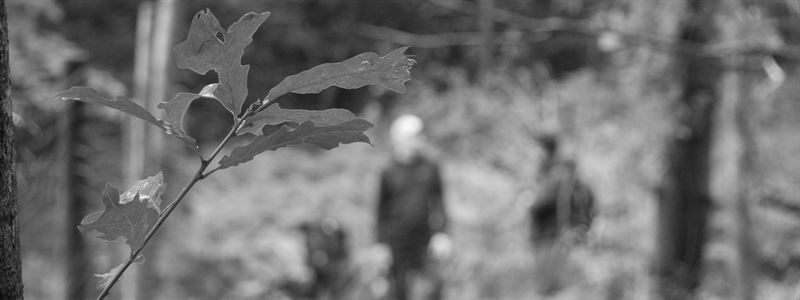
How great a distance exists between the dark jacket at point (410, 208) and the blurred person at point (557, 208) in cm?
177

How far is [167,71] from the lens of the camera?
215 inches

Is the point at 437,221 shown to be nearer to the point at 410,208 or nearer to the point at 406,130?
the point at 410,208

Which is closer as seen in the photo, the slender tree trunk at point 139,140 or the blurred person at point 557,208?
the slender tree trunk at point 139,140

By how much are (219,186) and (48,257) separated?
399cm

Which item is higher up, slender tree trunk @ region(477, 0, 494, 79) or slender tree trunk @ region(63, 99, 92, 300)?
slender tree trunk @ region(477, 0, 494, 79)

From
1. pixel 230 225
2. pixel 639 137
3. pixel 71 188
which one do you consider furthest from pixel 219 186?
pixel 639 137

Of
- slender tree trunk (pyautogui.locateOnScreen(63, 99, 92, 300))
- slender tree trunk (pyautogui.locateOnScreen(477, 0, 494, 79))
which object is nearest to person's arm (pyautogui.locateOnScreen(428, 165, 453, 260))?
slender tree trunk (pyautogui.locateOnScreen(477, 0, 494, 79))

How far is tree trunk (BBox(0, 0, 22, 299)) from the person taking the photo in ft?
3.48

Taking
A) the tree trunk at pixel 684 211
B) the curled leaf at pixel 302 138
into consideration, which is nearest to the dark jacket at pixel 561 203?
the tree trunk at pixel 684 211

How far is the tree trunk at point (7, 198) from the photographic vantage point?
3.48 ft

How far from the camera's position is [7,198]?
1.07 metres

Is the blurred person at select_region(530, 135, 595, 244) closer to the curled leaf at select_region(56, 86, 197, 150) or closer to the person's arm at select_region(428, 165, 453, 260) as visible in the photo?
the person's arm at select_region(428, 165, 453, 260)

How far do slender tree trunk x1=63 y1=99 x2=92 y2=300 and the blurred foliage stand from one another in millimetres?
167

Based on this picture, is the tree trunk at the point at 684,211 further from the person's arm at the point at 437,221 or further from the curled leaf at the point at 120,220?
the curled leaf at the point at 120,220
